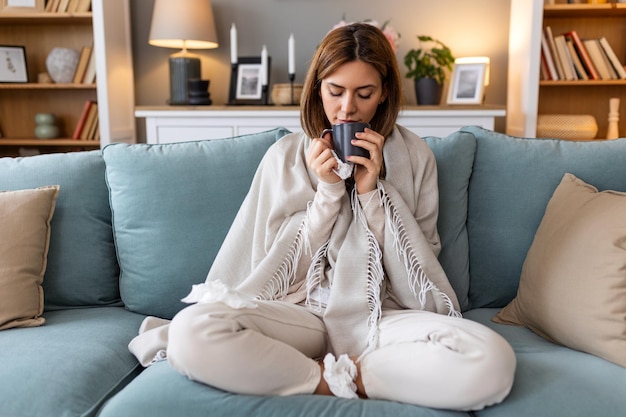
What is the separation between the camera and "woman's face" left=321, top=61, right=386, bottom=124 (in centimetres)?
149

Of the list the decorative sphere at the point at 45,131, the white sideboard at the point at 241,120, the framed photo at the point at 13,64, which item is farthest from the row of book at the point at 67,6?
the white sideboard at the point at 241,120

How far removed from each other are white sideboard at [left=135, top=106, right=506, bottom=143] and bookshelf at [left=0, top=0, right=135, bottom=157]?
16.4 inches

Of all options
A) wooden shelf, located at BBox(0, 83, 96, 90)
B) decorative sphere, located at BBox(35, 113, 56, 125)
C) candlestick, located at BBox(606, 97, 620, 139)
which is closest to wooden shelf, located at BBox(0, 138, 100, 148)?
decorative sphere, located at BBox(35, 113, 56, 125)

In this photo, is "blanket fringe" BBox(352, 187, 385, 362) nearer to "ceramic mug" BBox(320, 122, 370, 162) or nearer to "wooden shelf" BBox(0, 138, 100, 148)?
"ceramic mug" BBox(320, 122, 370, 162)

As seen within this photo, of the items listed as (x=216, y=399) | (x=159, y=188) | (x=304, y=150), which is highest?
(x=304, y=150)

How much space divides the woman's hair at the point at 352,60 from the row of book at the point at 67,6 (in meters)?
2.44

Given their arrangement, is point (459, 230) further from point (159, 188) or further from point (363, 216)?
point (159, 188)

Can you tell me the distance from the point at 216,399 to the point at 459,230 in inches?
32.2

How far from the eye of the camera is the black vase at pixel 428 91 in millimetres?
3369

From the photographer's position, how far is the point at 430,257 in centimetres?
145

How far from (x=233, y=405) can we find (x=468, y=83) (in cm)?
269

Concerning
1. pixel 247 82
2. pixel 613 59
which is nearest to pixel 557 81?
pixel 613 59

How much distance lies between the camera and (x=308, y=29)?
3732 mm

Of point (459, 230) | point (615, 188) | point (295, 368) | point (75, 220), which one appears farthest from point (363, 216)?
point (75, 220)
